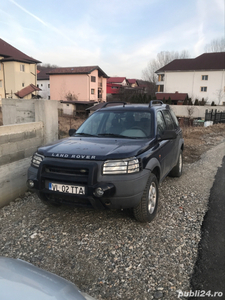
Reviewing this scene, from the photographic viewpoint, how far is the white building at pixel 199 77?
1924 inches

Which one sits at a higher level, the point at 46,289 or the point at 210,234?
the point at 46,289

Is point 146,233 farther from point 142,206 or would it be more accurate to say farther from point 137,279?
point 137,279

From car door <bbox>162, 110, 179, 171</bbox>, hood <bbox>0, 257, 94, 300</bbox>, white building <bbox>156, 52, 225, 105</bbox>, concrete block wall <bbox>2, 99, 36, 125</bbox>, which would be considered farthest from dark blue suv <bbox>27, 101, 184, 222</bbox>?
white building <bbox>156, 52, 225, 105</bbox>

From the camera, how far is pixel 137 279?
263cm

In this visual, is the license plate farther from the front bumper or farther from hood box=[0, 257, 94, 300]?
hood box=[0, 257, 94, 300]

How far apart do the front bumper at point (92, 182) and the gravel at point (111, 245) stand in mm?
540

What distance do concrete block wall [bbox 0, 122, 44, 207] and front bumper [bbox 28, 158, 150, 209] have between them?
1.46m

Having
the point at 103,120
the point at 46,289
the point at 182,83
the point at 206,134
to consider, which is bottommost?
the point at 206,134

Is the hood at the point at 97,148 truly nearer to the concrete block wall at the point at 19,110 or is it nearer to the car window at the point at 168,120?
the car window at the point at 168,120

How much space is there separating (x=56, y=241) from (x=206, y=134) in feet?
44.8

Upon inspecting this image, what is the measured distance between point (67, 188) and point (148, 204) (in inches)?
48.6

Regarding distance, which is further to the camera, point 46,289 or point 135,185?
point 135,185

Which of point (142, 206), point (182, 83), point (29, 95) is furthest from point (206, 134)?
point (182, 83)

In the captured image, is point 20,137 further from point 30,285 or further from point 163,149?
point 30,285
